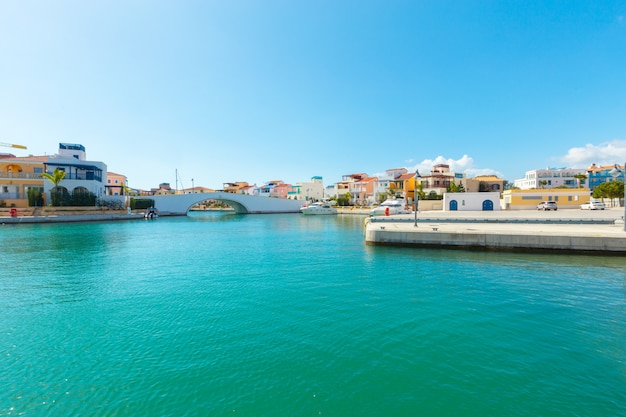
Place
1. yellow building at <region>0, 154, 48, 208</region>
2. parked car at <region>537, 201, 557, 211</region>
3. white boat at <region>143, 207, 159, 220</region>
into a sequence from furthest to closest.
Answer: white boat at <region>143, 207, 159, 220</region> < yellow building at <region>0, 154, 48, 208</region> < parked car at <region>537, 201, 557, 211</region>

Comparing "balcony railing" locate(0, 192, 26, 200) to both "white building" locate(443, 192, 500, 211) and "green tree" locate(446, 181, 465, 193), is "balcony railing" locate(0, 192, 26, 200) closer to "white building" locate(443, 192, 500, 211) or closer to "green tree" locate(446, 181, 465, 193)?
"white building" locate(443, 192, 500, 211)

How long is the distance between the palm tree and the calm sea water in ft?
140

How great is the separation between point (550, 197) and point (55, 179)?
7818 cm

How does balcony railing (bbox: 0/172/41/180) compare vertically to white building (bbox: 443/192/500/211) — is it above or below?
above

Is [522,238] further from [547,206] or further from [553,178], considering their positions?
[553,178]

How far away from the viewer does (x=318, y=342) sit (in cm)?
762

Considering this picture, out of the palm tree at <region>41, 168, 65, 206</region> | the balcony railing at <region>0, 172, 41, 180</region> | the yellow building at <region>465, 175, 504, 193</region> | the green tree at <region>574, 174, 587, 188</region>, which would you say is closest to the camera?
the palm tree at <region>41, 168, 65, 206</region>

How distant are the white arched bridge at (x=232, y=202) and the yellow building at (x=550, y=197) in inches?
2145

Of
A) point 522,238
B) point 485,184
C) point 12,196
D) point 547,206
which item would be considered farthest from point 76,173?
point 485,184

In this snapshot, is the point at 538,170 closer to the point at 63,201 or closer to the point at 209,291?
the point at 209,291

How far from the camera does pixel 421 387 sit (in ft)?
19.0

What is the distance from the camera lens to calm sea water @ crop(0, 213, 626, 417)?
214 inches

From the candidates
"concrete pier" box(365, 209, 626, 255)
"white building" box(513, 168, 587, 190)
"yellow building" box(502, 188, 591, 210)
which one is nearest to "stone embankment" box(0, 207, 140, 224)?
"concrete pier" box(365, 209, 626, 255)

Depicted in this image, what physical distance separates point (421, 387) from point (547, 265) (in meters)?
13.9
